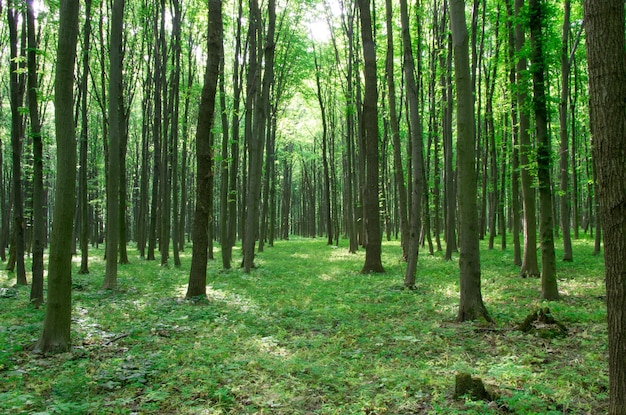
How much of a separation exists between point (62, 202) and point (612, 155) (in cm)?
617

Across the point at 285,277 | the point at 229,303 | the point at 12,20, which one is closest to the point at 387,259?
the point at 285,277

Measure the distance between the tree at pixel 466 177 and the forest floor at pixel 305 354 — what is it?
1.68 feet

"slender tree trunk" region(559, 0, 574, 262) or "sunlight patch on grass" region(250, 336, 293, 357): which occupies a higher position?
"slender tree trunk" region(559, 0, 574, 262)

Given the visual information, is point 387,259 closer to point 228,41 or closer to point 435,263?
point 435,263

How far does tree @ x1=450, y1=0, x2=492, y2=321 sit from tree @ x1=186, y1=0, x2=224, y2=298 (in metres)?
5.14

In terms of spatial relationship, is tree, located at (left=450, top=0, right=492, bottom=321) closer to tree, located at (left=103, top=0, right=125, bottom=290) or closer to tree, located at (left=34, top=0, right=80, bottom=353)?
tree, located at (left=34, top=0, right=80, bottom=353)

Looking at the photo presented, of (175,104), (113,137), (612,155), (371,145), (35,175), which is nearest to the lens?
(612,155)

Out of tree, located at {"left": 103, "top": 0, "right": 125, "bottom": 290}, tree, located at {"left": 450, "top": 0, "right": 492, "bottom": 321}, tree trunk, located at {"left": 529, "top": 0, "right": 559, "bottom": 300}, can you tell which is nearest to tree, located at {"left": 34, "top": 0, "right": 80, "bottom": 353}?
tree, located at {"left": 103, "top": 0, "right": 125, "bottom": 290}

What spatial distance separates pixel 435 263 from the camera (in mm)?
15227

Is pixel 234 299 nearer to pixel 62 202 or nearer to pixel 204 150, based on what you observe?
pixel 204 150

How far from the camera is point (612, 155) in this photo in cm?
296

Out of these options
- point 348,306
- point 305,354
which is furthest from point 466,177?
point 305,354

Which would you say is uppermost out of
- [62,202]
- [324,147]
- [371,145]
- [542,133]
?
[324,147]

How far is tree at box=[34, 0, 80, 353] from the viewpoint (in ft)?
18.2
